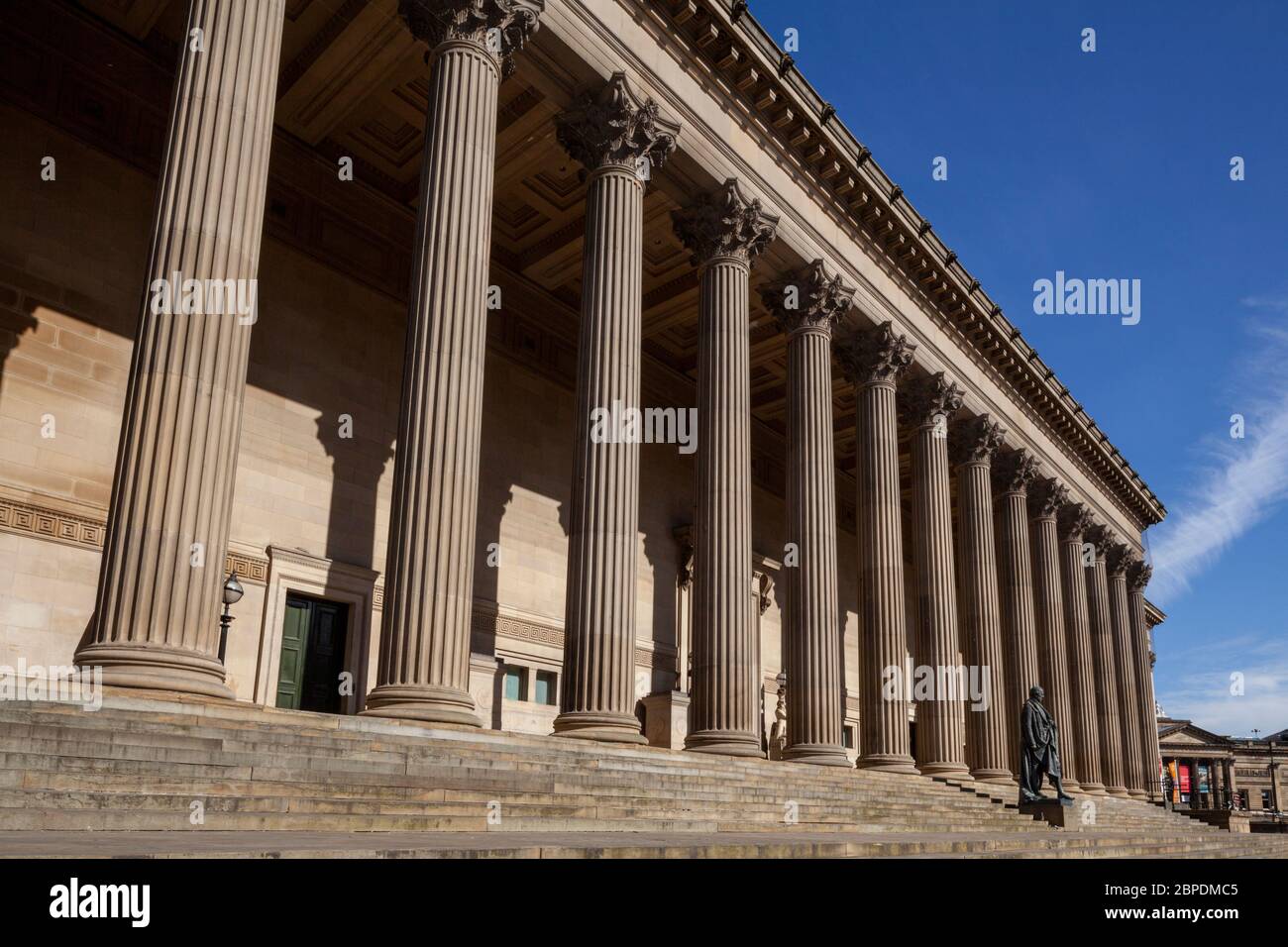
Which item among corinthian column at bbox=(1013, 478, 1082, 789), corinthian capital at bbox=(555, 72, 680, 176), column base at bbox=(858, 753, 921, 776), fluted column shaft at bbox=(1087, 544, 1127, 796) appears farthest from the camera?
fluted column shaft at bbox=(1087, 544, 1127, 796)

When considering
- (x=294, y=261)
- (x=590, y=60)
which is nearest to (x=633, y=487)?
(x=590, y=60)

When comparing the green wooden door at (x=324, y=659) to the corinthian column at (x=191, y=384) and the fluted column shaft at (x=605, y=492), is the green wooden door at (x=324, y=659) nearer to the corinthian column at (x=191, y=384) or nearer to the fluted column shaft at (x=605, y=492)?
the fluted column shaft at (x=605, y=492)

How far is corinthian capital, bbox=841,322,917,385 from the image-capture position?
28078 millimetres

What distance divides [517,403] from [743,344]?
8.28 m

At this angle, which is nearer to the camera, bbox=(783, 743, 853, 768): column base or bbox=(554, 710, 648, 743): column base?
bbox=(554, 710, 648, 743): column base

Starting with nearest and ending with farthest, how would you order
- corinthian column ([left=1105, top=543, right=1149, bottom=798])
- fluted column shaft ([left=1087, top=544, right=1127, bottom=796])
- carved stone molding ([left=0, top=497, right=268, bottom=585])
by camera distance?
carved stone molding ([left=0, top=497, right=268, bottom=585])
fluted column shaft ([left=1087, top=544, right=1127, bottom=796])
corinthian column ([left=1105, top=543, right=1149, bottom=798])

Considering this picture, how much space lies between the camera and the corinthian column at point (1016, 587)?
113ft

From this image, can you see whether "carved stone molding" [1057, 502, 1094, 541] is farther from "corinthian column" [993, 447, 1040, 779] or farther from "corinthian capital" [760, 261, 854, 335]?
"corinthian capital" [760, 261, 854, 335]

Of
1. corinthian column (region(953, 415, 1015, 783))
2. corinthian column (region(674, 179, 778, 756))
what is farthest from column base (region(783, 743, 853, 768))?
corinthian column (region(953, 415, 1015, 783))

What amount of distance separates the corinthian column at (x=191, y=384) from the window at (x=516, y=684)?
14.9 metres

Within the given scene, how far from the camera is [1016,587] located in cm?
3506

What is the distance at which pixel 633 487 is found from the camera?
18453mm


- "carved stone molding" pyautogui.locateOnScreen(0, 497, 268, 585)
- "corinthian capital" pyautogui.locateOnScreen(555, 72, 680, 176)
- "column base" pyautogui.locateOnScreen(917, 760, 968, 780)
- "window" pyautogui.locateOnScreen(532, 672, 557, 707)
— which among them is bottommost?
"column base" pyautogui.locateOnScreen(917, 760, 968, 780)

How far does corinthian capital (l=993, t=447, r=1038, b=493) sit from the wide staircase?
20.5 metres
